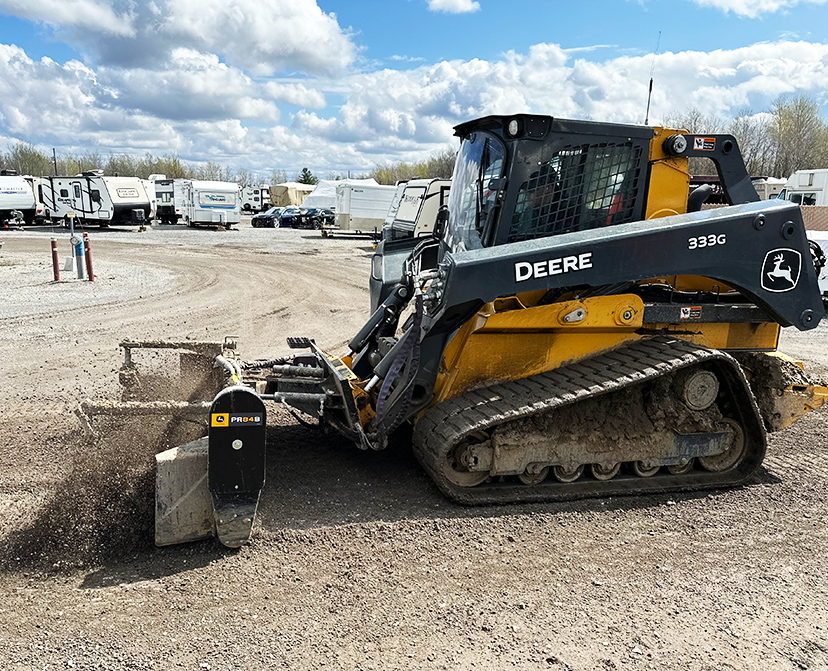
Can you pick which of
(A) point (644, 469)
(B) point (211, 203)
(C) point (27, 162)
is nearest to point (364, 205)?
(B) point (211, 203)

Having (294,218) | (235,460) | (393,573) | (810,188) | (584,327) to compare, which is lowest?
(393,573)

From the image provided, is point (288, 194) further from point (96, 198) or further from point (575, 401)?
point (575, 401)

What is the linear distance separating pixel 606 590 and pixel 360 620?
143 cm

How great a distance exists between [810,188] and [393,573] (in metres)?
28.6

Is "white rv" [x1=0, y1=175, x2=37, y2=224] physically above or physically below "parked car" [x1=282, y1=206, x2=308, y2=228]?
above

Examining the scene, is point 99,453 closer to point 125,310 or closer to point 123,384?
point 123,384

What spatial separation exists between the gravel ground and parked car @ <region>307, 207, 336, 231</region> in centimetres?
3650

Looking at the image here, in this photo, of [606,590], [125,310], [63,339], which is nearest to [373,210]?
[125,310]

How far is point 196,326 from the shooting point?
38.1 feet

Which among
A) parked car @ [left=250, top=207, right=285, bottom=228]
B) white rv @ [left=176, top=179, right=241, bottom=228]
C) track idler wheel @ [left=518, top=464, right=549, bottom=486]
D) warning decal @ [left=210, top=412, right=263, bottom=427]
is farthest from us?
parked car @ [left=250, top=207, right=285, bottom=228]

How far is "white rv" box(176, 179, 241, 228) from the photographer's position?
3634cm

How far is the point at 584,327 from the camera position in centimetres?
490

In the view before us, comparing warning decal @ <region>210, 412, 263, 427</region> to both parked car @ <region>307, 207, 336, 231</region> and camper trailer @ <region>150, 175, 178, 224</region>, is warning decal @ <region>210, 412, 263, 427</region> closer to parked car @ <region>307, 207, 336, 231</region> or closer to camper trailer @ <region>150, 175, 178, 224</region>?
parked car @ <region>307, 207, 336, 231</region>

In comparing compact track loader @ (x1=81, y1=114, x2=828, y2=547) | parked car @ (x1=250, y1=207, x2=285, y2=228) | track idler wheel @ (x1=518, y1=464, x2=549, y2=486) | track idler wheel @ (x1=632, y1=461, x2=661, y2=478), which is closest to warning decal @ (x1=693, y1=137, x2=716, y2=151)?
compact track loader @ (x1=81, y1=114, x2=828, y2=547)
